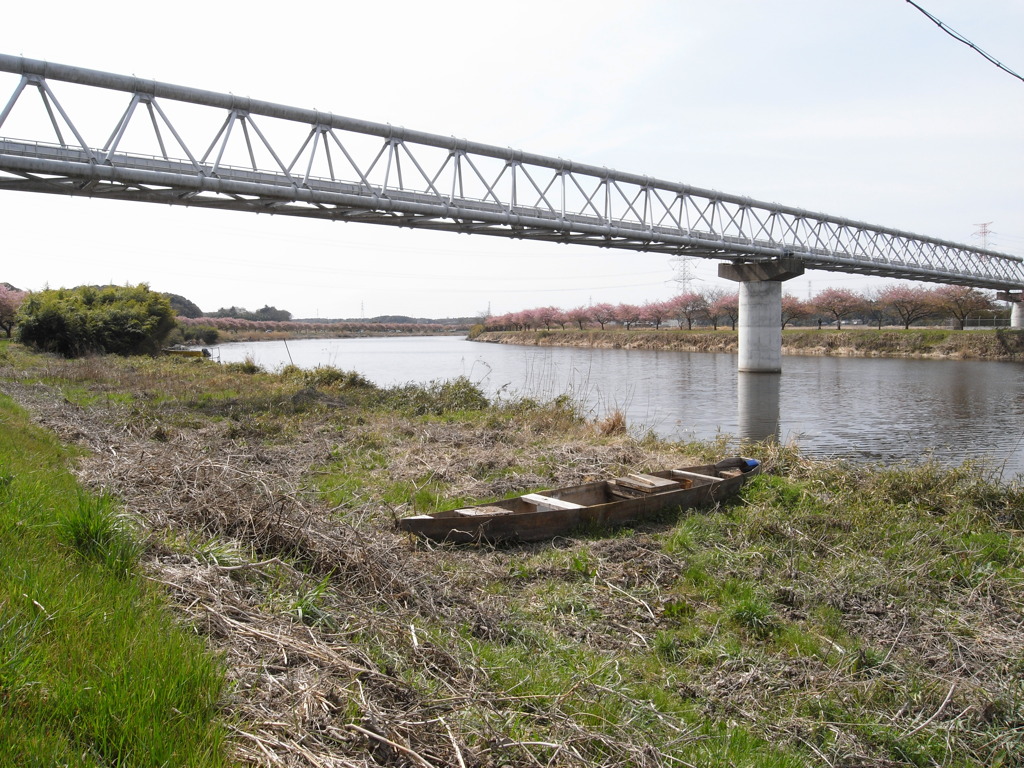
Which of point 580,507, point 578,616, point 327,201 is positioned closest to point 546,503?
point 580,507

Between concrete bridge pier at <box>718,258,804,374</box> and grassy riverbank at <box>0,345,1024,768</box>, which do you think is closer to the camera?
grassy riverbank at <box>0,345,1024,768</box>

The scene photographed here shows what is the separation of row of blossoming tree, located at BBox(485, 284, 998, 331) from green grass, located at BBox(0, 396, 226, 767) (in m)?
90.7

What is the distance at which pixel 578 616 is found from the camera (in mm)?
6148

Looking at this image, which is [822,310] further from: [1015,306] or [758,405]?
[758,405]

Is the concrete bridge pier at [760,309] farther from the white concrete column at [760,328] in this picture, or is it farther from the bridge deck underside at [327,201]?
the bridge deck underside at [327,201]

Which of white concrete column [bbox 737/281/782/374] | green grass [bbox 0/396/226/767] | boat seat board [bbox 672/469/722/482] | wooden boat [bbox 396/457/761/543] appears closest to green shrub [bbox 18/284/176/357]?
wooden boat [bbox 396/457/761/543]

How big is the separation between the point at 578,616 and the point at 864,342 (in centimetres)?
6923

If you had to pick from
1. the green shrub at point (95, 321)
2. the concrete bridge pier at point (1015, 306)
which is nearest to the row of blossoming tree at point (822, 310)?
the concrete bridge pier at point (1015, 306)

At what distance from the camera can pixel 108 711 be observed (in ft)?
8.80

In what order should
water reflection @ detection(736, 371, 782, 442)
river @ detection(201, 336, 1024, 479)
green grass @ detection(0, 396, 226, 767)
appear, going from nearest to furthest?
green grass @ detection(0, 396, 226, 767)
river @ detection(201, 336, 1024, 479)
water reflection @ detection(736, 371, 782, 442)

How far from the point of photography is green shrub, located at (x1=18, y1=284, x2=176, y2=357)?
34.1 meters

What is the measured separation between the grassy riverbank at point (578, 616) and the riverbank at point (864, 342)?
59636 millimetres

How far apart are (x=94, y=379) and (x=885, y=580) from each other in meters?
23.3

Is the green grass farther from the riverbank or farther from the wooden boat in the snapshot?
the riverbank
